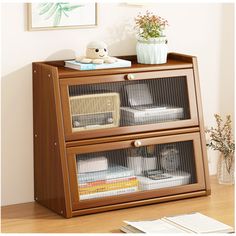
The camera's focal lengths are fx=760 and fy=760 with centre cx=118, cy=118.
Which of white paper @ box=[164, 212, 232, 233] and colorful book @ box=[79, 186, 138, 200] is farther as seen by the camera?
colorful book @ box=[79, 186, 138, 200]

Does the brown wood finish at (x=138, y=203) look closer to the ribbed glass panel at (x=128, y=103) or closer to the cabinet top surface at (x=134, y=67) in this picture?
the ribbed glass panel at (x=128, y=103)

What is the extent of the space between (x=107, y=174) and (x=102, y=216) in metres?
0.21

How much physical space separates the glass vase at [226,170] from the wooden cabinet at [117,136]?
26 cm

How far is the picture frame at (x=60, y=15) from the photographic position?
362cm

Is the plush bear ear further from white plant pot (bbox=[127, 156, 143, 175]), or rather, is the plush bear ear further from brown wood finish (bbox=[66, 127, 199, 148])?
white plant pot (bbox=[127, 156, 143, 175])

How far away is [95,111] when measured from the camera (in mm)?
3539

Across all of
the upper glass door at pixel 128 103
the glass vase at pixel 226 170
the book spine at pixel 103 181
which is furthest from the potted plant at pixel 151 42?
the glass vase at pixel 226 170

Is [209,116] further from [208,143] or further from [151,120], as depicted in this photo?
[151,120]

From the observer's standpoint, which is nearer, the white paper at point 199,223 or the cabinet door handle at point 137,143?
the white paper at point 199,223

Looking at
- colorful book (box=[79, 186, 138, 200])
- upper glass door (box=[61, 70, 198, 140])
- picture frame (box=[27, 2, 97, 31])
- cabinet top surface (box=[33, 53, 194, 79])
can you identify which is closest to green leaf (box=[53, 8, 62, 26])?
picture frame (box=[27, 2, 97, 31])

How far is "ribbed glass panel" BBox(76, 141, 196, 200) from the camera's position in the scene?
11.6 ft

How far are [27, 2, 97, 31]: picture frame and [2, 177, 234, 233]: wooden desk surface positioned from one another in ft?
2.87

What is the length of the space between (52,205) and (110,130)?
1.48 feet

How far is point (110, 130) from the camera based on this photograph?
11.6 feet
